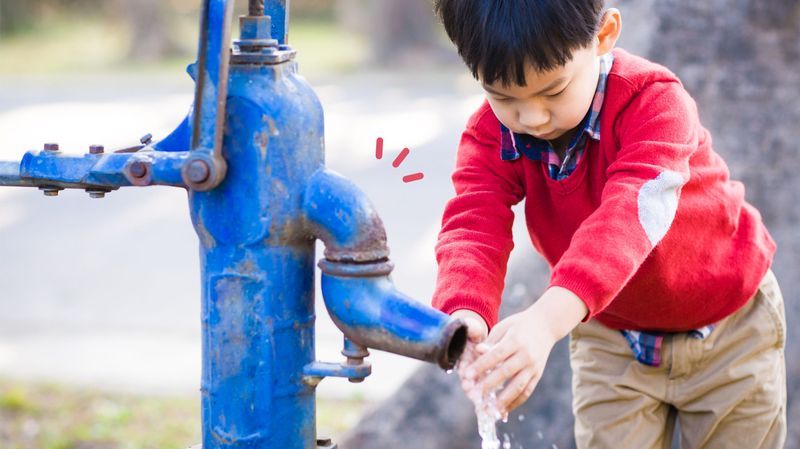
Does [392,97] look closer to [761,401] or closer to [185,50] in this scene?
[185,50]

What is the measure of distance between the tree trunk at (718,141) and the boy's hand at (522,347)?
4.36 feet

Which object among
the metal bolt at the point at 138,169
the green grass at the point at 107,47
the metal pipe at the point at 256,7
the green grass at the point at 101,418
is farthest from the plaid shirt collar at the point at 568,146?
the green grass at the point at 107,47

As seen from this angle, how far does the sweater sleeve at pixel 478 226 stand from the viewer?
1789 millimetres

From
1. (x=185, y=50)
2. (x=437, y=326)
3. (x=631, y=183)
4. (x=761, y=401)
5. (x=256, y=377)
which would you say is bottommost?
(x=185, y=50)

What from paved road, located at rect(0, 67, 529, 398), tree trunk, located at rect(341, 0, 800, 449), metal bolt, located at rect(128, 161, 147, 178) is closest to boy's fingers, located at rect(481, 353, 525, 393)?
metal bolt, located at rect(128, 161, 147, 178)

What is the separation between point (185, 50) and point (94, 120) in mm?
7981

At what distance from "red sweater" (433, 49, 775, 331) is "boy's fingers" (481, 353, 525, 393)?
14 cm

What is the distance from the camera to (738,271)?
2115mm

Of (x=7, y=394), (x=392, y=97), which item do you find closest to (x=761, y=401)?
(x=7, y=394)

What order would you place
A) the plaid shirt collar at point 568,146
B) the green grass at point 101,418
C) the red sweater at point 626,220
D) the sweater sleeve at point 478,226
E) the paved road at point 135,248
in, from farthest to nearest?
the paved road at point 135,248 < the green grass at point 101,418 < the plaid shirt collar at point 568,146 < the sweater sleeve at point 478,226 < the red sweater at point 626,220

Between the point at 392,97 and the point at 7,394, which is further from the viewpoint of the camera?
the point at 392,97

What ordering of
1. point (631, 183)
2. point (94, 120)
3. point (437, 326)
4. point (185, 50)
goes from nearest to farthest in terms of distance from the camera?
point (437, 326)
point (631, 183)
point (94, 120)
point (185, 50)

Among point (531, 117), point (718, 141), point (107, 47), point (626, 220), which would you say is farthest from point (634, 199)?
point (107, 47)

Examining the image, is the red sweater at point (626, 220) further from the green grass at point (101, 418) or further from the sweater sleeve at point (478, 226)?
the green grass at point (101, 418)
